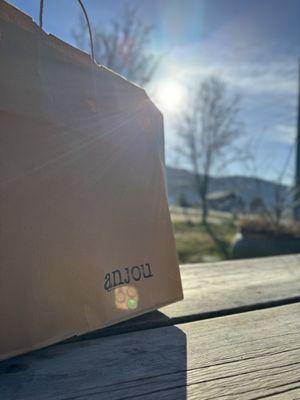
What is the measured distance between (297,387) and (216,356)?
12cm

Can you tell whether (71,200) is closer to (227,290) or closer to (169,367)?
(169,367)

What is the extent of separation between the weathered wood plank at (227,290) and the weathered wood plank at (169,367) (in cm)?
4

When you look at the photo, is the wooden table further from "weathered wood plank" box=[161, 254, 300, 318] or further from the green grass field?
the green grass field

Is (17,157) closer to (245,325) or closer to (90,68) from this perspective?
(90,68)

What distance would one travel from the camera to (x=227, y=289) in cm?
92

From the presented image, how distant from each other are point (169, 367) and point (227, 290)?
42 cm

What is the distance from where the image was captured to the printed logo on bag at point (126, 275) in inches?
24.6

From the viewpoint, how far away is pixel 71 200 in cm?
59

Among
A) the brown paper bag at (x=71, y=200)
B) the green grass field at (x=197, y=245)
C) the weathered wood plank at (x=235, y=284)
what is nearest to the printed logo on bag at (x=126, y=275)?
the brown paper bag at (x=71, y=200)

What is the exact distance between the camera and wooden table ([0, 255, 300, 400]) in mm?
460

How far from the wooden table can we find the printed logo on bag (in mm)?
81

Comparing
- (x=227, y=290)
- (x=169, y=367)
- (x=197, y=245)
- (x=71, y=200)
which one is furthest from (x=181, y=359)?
(x=197, y=245)

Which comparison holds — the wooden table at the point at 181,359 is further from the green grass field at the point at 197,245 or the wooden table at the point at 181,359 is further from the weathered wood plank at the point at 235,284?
the green grass field at the point at 197,245

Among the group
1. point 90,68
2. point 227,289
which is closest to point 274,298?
point 227,289
